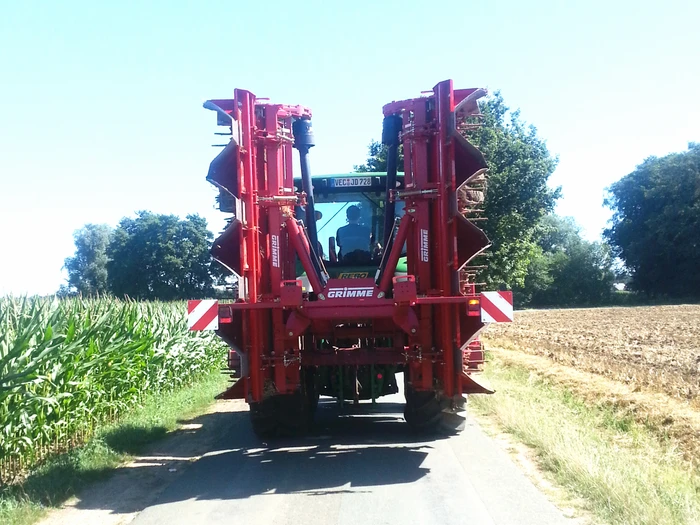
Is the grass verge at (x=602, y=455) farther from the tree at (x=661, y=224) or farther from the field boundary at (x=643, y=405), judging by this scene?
the tree at (x=661, y=224)

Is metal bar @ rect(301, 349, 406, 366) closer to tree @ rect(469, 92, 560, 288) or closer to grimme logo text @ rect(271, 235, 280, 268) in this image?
grimme logo text @ rect(271, 235, 280, 268)

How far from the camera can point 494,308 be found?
22.8 ft

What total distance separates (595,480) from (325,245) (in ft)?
15.8

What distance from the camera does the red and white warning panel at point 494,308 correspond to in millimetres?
6902

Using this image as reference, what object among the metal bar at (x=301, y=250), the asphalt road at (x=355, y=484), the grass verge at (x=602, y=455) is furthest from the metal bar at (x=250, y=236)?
the grass verge at (x=602, y=455)

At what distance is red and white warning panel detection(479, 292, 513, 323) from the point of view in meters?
6.90

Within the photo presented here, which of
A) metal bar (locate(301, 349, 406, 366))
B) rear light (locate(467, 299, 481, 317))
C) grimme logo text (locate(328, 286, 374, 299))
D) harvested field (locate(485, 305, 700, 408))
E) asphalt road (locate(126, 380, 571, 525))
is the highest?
grimme logo text (locate(328, 286, 374, 299))

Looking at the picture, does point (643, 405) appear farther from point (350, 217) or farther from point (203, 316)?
point (203, 316)

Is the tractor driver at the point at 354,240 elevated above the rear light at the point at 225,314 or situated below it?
above

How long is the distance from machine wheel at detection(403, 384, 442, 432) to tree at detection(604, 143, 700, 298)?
59.3m

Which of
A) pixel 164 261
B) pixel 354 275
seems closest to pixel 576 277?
pixel 164 261

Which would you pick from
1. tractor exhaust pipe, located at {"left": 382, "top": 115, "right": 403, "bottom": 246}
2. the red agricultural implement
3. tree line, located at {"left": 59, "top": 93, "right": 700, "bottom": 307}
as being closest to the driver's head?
tractor exhaust pipe, located at {"left": 382, "top": 115, "right": 403, "bottom": 246}

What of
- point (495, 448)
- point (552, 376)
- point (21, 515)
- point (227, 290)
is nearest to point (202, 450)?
point (227, 290)

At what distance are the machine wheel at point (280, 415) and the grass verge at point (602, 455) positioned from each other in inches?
107
